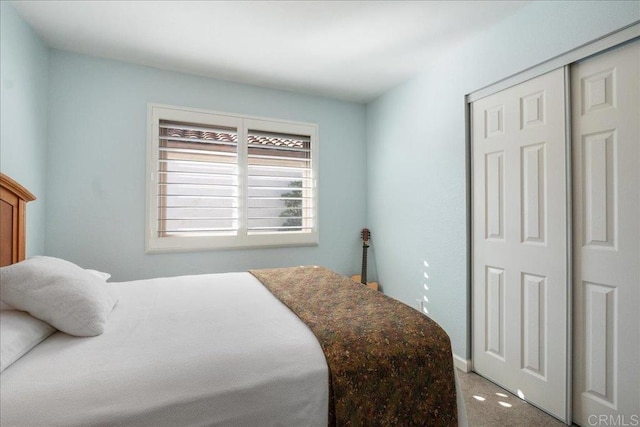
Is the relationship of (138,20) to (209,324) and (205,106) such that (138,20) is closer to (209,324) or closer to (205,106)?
(205,106)

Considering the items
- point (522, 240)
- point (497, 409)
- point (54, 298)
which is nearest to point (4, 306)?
point (54, 298)

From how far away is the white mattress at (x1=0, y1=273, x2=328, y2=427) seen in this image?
0.86 meters

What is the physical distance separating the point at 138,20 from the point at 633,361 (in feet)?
11.7

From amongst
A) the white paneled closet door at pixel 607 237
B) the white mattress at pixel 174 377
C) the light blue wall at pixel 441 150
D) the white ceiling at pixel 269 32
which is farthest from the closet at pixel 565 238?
the white mattress at pixel 174 377

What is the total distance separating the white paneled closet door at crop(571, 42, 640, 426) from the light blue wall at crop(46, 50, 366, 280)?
2.52 m

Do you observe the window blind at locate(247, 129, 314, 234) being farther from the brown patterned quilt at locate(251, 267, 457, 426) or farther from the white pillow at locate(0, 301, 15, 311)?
the white pillow at locate(0, 301, 15, 311)

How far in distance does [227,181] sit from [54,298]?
2014mm

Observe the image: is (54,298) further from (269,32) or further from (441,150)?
(441,150)

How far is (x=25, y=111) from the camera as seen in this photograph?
2.17 metres

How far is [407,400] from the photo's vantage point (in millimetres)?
1151

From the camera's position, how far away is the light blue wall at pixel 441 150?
1848mm

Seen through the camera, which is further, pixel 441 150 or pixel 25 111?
pixel 441 150

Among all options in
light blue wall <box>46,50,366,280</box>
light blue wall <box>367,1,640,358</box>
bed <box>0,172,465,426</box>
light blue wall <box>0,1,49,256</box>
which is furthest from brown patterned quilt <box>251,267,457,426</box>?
light blue wall <box>0,1,49,256</box>

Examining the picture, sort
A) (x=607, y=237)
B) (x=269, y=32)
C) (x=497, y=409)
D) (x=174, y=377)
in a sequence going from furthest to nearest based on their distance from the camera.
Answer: (x=269, y=32) < (x=497, y=409) < (x=607, y=237) < (x=174, y=377)
